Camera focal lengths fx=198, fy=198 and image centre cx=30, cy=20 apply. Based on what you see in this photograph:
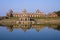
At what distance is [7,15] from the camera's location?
1623 inches

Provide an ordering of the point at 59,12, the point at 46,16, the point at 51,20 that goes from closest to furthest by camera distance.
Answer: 1. the point at 51,20
2. the point at 46,16
3. the point at 59,12

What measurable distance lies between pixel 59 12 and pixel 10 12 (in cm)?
1074

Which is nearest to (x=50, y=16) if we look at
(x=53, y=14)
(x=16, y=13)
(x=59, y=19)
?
(x=53, y=14)

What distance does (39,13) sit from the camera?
139ft

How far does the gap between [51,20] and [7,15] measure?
9691mm

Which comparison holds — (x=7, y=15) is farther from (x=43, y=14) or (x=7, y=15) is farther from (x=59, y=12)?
(x=59, y=12)

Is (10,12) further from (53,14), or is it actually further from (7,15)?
(53,14)

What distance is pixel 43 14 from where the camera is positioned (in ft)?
138

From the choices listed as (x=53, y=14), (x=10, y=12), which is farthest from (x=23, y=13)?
(x=53, y=14)

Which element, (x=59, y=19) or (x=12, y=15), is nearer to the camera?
(x=59, y=19)

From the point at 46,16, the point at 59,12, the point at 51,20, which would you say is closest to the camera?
the point at 51,20

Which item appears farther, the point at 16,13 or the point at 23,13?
the point at 16,13

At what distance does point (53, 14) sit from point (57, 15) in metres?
0.93

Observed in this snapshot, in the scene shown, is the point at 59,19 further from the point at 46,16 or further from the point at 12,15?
the point at 12,15
